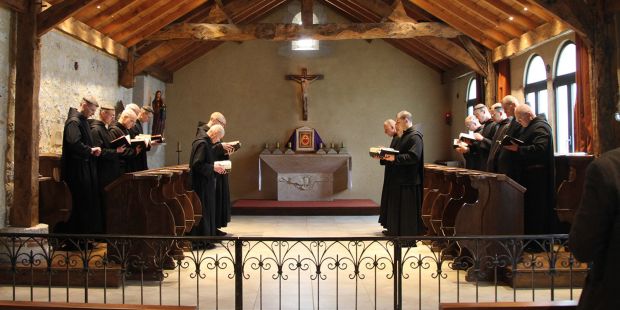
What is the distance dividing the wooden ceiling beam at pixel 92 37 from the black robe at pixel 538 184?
636 centimetres

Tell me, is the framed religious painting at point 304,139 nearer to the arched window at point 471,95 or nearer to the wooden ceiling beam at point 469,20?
the arched window at point 471,95

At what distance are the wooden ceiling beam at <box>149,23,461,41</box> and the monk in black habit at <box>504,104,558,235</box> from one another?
4774 mm

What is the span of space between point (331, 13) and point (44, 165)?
893 cm

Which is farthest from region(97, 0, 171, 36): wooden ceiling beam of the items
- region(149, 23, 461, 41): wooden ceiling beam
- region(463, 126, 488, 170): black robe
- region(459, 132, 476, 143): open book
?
region(463, 126, 488, 170): black robe

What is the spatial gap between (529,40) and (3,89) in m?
7.66

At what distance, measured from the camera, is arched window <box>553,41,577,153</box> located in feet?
31.1

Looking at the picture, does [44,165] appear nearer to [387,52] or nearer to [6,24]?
[6,24]

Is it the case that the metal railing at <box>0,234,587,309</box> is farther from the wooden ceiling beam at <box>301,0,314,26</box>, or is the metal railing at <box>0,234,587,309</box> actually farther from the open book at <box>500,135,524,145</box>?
the wooden ceiling beam at <box>301,0,314,26</box>

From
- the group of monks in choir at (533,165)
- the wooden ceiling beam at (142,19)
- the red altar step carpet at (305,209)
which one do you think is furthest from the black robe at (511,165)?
the wooden ceiling beam at (142,19)

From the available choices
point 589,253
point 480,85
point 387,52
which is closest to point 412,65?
point 387,52

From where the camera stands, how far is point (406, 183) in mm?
8391

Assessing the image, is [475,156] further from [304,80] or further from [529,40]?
[304,80]

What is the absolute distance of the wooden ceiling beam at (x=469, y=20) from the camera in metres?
10.6

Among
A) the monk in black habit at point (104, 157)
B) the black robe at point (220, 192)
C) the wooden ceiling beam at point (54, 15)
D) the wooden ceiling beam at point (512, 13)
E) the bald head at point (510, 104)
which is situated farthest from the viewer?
the wooden ceiling beam at point (512, 13)
